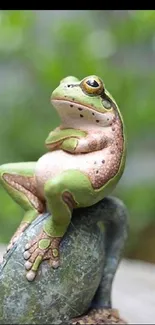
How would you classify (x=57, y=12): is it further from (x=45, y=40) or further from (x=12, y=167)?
(x=12, y=167)

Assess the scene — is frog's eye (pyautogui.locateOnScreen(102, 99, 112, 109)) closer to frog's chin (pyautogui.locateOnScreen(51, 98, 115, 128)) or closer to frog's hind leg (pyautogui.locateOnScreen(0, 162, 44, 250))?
frog's chin (pyautogui.locateOnScreen(51, 98, 115, 128))

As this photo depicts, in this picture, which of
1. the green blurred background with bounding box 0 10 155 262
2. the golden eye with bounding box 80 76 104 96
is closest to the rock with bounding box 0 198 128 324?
the golden eye with bounding box 80 76 104 96

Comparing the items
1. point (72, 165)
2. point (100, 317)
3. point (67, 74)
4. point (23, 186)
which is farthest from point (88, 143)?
point (67, 74)

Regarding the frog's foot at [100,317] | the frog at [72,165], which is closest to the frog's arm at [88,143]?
the frog at [72,165]

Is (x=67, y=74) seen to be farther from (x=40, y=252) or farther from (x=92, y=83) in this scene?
(x=40, y=252)
